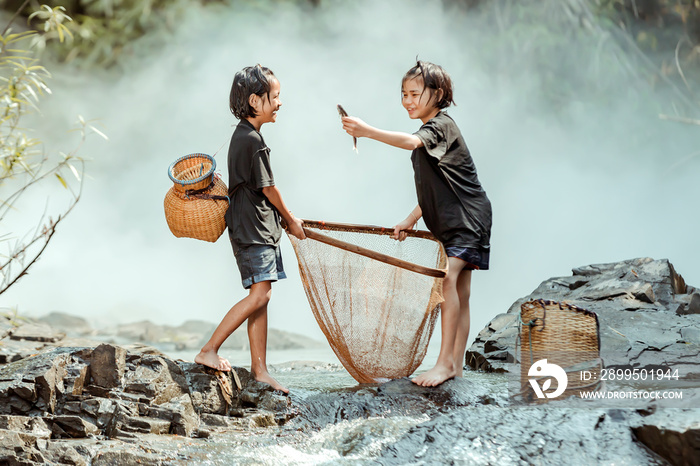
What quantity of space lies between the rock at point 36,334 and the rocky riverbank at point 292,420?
2751mm

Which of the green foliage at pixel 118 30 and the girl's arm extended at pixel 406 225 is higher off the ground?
the green foliage at pixel 118 30

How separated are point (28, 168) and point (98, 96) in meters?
7.78

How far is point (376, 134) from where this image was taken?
2.53m

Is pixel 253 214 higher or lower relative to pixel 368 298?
higher

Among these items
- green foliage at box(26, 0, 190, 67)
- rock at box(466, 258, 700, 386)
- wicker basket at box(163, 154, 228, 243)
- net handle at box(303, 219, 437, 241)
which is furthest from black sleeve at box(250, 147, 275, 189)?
green foliage at box(26, 0, 190, 67)

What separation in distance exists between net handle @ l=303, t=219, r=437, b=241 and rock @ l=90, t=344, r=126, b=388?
99 cm

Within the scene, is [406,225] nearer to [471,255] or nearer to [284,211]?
[471,255]

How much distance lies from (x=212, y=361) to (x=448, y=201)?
1.25m

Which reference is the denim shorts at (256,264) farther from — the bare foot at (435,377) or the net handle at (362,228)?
the bare foot at (435,377)

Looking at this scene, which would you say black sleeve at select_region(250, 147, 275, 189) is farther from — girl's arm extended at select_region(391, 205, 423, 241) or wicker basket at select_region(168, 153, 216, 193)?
girl's arm extended at select_region(391, 205, 423, 241)

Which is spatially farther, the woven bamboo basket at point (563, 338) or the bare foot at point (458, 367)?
the bare foot at point (458, 367)

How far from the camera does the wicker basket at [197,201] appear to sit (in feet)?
9.02

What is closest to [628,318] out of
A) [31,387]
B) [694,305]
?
[694,305]

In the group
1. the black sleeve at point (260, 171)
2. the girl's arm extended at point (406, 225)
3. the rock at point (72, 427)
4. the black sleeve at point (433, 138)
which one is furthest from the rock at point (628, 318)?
the rock at point (72, 427)
